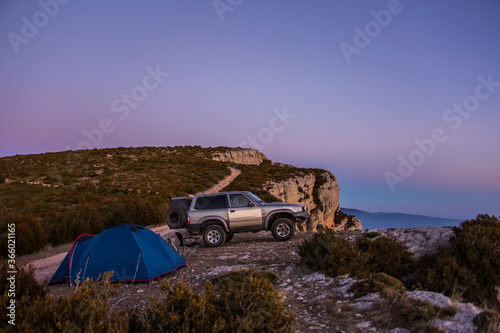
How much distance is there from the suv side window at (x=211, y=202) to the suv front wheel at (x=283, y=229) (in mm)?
2190

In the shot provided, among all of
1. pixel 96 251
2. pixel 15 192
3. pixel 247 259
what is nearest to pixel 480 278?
pixel 247 259

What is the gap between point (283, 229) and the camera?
1259cm

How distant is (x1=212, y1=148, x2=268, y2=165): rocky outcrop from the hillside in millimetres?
8886

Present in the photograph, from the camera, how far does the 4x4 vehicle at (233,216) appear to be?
1226cm

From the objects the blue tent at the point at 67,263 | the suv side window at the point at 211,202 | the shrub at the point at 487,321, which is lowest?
the blue tent at the point at 67,263

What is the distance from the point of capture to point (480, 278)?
7.10 meters

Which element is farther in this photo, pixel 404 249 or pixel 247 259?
pixel 247 259

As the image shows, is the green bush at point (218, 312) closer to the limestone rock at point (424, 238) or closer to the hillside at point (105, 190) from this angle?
the limestone rock at point (424, 238)

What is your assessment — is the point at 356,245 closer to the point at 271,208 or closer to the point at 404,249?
the point at 404,249

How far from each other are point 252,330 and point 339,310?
7.26 feet

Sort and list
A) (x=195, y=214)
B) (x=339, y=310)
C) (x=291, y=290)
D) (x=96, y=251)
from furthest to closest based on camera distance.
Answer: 1. (x=195, y=214)
2. (x=96, y=251)
3. (x=291, y=290)
4. (x=339, y=310)

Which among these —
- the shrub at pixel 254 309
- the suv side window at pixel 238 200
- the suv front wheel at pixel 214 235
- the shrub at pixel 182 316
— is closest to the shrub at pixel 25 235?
the suv front wheel at pixel 214 235

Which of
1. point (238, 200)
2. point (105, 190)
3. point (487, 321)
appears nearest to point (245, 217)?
point (238, 200)

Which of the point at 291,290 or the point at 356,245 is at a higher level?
the point at 356,245
